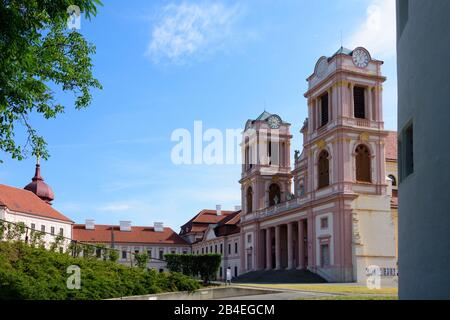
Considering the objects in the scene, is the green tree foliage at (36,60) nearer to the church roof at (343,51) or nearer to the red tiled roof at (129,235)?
the church roof at (343,51)

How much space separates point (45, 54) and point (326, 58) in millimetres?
43605

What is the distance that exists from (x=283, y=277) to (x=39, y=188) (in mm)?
52922

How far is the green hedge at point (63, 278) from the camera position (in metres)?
19.6

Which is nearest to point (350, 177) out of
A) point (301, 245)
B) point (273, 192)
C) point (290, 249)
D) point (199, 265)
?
point (301, 245)

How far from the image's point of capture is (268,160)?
7156 cm

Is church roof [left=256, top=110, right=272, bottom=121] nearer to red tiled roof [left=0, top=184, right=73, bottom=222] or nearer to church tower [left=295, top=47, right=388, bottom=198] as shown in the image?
church tower [left=295, top=47, right=388, bottom=198]

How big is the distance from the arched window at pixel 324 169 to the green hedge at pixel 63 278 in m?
28.3

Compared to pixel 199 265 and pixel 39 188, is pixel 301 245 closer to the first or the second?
pixel 199 265

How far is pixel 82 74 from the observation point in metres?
15.7

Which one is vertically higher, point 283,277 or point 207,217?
point 207,217

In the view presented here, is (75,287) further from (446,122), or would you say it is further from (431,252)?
(446,122)

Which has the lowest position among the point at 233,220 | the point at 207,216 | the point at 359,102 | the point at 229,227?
the point at 229,227

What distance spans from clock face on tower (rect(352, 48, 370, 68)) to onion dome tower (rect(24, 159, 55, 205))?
59.7m
